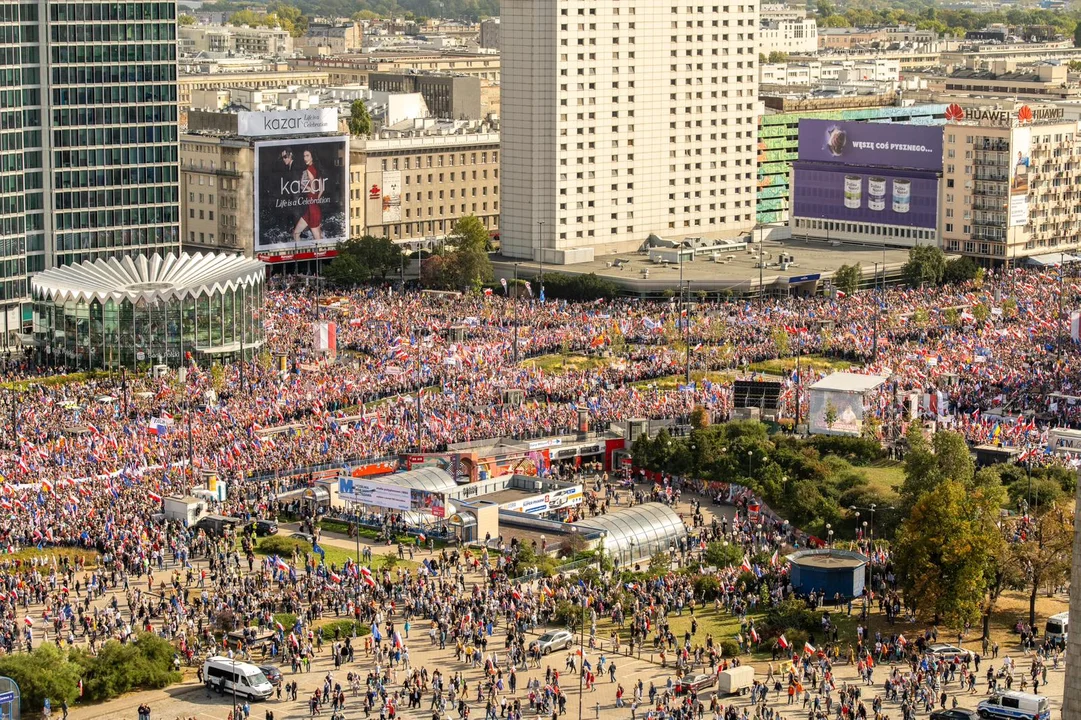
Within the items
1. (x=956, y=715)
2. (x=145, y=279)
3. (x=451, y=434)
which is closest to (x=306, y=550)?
(x=451, y=434)

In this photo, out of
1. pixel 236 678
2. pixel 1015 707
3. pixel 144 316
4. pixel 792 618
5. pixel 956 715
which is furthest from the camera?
pixel 144 316

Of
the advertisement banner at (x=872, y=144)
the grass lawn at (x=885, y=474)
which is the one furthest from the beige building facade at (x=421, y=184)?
the grass lawn at (x=885, y=474)

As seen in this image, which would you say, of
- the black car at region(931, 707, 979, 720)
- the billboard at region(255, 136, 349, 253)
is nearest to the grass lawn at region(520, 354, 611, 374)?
the billboard at region(255, 136, 349, 253)

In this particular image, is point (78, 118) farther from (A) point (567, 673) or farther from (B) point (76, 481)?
(A) point (567, 673)

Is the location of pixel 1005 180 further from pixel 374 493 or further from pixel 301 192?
pixel 374 493

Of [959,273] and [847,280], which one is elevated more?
A: [847,280]

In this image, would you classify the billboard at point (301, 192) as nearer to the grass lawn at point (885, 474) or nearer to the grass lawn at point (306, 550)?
the grass lawn at point (885, 474)

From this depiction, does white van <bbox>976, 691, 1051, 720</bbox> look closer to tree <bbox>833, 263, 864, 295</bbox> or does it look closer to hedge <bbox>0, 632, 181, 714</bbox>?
hedge <bbox>0, 632, 181, 714</bbox>

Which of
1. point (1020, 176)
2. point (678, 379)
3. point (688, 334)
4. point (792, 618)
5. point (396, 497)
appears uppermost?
point (1020, 176)
